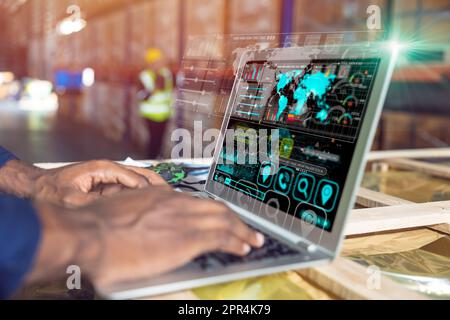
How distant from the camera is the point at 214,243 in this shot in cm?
57

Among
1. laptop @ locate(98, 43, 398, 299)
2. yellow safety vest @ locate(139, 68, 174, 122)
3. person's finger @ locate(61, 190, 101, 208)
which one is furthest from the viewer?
yellow safety vest @ locate(139, 68, 174, 122)

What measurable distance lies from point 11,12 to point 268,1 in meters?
8.77

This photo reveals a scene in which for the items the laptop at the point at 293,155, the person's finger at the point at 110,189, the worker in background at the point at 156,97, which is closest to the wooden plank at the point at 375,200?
the laptop at the point at 293,155

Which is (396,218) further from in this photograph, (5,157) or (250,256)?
(5,157)

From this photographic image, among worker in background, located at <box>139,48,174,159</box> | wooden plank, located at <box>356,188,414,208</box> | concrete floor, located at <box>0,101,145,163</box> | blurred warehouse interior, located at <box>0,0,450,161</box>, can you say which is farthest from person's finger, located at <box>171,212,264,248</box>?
worker in background, located at <box>139,48,174,159</box>

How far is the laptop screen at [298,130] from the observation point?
664 millimetres

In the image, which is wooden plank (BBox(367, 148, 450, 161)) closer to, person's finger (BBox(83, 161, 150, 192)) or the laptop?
the laptop

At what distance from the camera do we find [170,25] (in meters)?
6.70

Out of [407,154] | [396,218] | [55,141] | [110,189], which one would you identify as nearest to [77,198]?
[110,189]

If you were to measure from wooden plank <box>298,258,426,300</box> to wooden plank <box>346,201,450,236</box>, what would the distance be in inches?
7.6

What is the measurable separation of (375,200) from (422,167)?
666mm

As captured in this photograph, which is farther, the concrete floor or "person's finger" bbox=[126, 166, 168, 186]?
the concrete floor

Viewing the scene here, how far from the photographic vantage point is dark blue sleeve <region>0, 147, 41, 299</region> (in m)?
0.48
